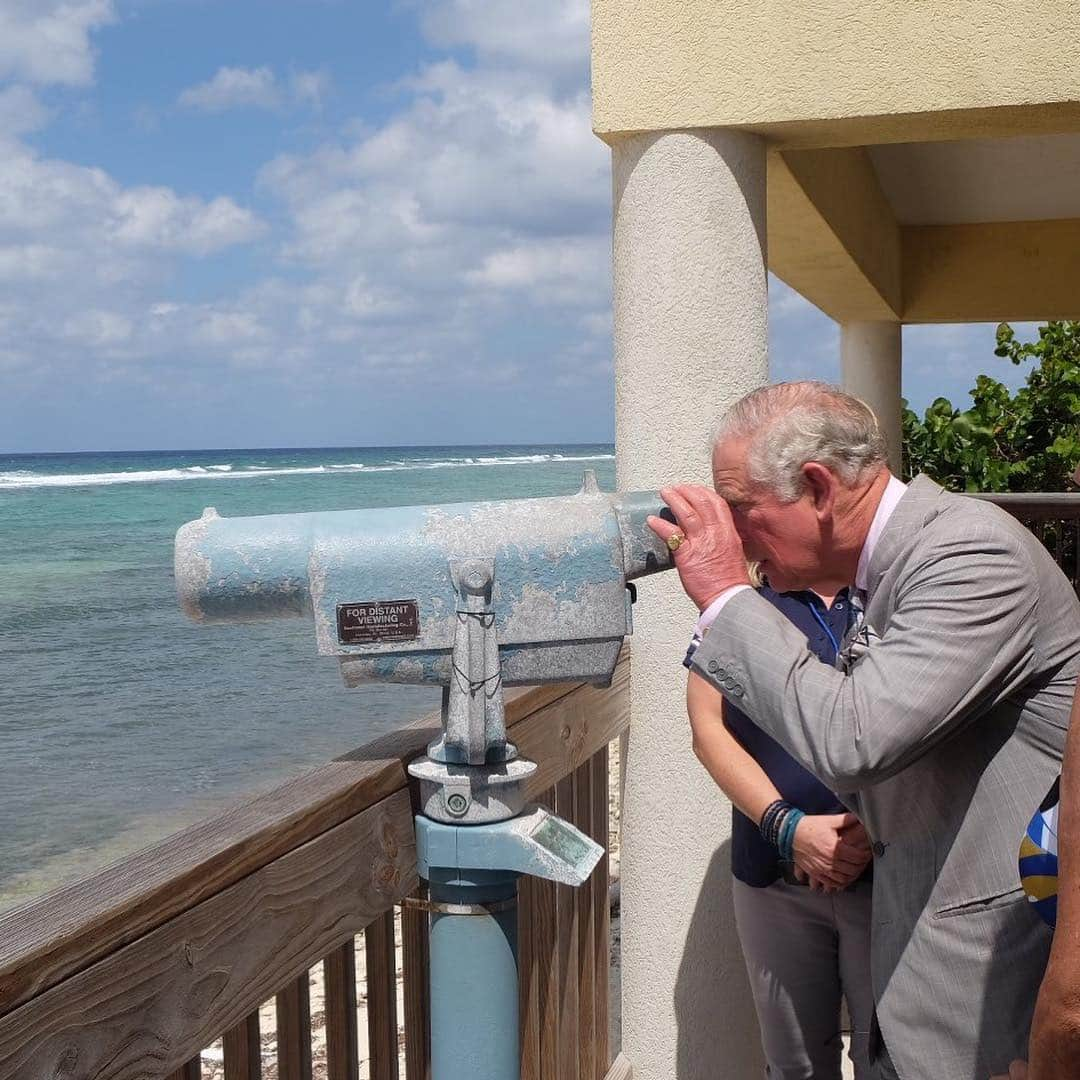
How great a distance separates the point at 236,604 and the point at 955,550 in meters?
0.87

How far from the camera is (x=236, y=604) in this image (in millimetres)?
1651

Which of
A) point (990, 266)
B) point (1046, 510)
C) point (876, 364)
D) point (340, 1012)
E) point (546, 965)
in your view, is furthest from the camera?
point (876, 364)

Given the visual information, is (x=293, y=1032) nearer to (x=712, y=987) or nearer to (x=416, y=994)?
(x=416, y=994)

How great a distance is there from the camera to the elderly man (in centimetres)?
160

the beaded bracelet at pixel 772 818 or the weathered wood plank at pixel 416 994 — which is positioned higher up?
the beaded bracelet at pixel 772 818

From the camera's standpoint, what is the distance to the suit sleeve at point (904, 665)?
1.58m

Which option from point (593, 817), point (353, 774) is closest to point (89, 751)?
point (593, 817)

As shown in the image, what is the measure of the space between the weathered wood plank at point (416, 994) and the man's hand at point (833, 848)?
2.14ft

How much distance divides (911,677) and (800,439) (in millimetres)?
375

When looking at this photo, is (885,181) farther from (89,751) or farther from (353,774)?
(89,751)

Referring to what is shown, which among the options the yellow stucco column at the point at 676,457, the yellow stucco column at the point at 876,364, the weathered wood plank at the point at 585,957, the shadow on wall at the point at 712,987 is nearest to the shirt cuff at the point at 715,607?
the weathered wood plank at the point at 585,957

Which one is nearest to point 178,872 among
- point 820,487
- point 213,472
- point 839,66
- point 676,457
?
point 820,487

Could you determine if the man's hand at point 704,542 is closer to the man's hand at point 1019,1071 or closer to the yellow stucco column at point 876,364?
the man's hand at point 1019,1071

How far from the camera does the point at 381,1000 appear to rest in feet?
6.27
